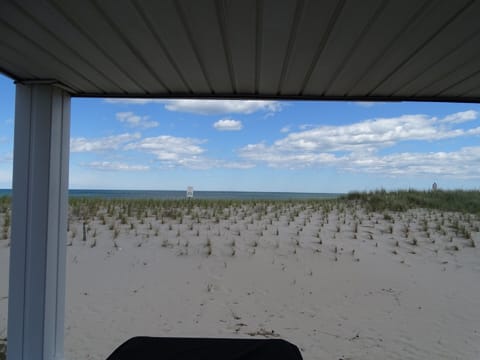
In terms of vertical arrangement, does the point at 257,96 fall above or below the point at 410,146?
below

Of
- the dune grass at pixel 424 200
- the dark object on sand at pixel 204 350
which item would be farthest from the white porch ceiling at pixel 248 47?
the dune grass at pixel 424 200

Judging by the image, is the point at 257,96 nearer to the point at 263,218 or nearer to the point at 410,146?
the point at 263,218

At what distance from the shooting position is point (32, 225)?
203 centimetres

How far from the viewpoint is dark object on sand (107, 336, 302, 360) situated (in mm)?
1321

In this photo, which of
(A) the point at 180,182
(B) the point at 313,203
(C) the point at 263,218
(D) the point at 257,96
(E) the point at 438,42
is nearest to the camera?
(E) the point at 438,42

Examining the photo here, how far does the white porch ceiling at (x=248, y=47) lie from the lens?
4.00 feet

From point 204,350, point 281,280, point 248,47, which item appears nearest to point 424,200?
point 281,280

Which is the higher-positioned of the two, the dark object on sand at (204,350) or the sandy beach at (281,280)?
the dark object on sand at (204,350)

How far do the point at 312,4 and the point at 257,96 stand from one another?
104 centimetres

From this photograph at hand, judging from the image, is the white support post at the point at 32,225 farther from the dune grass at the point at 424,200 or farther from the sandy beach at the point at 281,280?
the dune grass at the point at 424,200

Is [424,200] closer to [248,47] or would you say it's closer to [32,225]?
[248,47]

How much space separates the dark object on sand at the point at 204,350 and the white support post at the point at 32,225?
0.94 metres

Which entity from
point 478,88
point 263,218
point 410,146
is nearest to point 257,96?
point 478,88

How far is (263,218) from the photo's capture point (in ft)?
26.9
